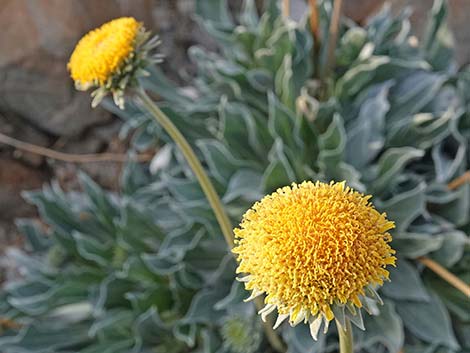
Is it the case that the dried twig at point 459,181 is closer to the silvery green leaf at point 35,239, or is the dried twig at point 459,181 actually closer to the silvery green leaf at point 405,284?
the silvery green leaf at point 405,284

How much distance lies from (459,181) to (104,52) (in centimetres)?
122

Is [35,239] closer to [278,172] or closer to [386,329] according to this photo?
[278,172]

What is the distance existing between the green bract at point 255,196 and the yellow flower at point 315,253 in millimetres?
946

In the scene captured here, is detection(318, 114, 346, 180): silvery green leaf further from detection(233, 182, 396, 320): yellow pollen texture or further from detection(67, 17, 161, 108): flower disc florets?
detection(233, 182, 396, 320): yellow pollen texture

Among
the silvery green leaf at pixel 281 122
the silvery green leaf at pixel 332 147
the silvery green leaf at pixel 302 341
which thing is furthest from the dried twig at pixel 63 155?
the silvery green leaf at pixel 302 341

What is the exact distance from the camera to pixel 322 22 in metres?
2.46

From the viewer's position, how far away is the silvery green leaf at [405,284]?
75.5 inches

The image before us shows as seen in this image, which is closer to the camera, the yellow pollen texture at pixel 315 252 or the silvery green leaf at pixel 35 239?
the yellow pollen texture at pixel 315 252

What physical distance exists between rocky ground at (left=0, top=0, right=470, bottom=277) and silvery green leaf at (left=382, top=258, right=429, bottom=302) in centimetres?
127

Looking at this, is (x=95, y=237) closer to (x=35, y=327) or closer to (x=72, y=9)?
(x=35, y=327)

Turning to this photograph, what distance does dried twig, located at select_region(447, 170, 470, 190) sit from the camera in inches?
78.4

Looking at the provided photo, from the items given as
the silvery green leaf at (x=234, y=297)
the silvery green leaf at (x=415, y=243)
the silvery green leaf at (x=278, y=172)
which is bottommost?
the silvery green leaf at (x=415, y=243)

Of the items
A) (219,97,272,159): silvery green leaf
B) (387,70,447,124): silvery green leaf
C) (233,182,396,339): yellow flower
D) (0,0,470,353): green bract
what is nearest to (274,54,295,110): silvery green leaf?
(0,0,470,353): green bract

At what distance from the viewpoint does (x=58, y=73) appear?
2697 millimetres
